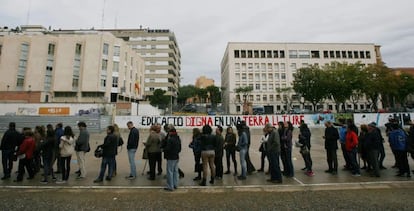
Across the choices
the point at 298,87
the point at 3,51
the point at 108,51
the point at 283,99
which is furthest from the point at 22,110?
the point at 283,99

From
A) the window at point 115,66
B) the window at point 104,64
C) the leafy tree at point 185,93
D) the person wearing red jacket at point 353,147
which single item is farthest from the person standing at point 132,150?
the leafy tree at point 185,93

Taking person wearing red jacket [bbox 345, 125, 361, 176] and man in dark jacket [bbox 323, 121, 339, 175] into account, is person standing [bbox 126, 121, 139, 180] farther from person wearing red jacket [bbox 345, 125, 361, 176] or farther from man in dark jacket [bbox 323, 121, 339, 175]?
person wearing red jacket [bbox 345, 125, 361, 176]

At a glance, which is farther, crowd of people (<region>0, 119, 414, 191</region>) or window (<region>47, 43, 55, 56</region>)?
window (<region>47, 43, 55, 56</region>)

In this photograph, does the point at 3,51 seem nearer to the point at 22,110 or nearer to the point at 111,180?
the point at 22,110

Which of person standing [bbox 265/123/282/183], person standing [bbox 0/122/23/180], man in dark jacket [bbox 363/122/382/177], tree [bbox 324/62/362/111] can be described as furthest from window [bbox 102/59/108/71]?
man in dark jacket [bbox 363/122/382/177]

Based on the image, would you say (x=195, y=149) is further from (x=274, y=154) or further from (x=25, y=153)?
(x=25, y=153)

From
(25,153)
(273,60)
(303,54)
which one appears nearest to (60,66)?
(25,153)

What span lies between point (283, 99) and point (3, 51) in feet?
221

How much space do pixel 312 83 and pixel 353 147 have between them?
37.5 metres

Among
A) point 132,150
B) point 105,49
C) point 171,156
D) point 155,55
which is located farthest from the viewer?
point 155,55

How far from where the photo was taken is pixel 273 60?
6141 centimetres

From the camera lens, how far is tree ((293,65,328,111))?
36.7 m

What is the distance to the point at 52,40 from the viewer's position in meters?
38.9

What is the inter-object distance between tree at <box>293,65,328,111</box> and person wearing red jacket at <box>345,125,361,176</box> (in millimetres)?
33156
